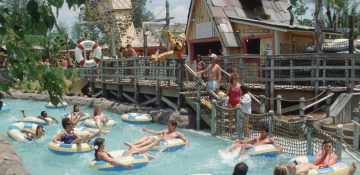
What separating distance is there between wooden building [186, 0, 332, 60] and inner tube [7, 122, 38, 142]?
364 inches

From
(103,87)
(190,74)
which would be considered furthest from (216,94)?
(103,87)

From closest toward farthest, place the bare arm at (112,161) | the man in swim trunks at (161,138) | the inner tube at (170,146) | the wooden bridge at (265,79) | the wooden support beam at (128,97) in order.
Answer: the bare arm at (112,161)
the man in swim trunks at (161,138)
the inner tube at (170,146)
the wooden bridge at (265,79)
the wooden support beam at (128,97)

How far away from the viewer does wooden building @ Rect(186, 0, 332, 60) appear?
19.0 metres

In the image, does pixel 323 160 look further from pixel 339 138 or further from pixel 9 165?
pixel 9 165

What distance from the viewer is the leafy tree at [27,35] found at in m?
2.44

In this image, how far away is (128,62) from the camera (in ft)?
64.7

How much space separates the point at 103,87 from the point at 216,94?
10.3 metres

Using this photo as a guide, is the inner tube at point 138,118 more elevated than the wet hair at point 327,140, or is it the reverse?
the wet hair at point 327,140

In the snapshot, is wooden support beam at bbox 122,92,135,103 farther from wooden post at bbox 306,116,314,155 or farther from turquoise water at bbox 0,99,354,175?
wooden post at bbox 306,116,314,155

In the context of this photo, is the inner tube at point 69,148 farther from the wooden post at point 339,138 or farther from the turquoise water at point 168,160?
the wooden post at point 339,138

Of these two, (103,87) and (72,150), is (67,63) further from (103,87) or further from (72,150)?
(72,150)

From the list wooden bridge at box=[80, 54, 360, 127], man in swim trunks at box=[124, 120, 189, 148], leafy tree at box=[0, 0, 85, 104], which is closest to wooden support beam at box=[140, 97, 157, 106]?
wooden bridge at box=[80, 54, 360, 127]

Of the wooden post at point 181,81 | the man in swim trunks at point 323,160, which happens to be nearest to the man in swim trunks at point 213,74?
the wooden post at point 181,81

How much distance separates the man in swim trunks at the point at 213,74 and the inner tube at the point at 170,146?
9.43 ft
